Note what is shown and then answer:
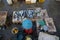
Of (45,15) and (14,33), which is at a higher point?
(45,15)

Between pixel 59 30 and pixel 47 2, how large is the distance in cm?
51

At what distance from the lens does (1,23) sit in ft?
4.48

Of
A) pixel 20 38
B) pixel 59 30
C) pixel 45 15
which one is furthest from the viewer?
pixel 45 15

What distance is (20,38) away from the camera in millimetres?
1207

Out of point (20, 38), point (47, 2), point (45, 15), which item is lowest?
point (20, 38)

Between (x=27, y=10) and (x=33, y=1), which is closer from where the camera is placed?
(x=27, y=10)

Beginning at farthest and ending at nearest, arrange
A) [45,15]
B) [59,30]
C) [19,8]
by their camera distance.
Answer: [19,8]
[45,15]
[59,30]

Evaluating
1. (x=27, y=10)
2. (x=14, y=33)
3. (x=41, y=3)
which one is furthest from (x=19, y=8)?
(x=14, y=33)

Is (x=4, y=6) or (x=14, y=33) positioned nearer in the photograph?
(x=14, y=33)

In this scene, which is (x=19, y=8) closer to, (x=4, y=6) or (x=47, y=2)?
(x=4, y=6)

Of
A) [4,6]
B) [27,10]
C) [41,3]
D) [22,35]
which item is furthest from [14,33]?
[41,3]

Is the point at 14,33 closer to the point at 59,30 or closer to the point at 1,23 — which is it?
the point at 1,23

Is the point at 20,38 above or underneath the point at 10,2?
underneath

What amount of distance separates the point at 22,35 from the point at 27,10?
407 millimetres
